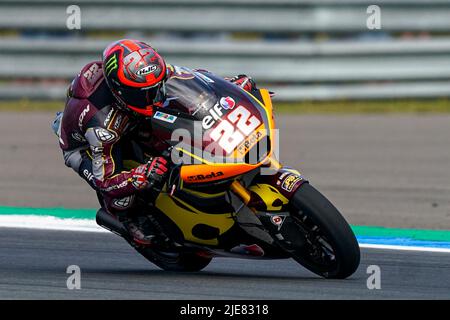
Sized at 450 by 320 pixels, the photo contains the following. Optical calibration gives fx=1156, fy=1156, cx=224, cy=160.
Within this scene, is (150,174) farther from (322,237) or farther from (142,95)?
(322,237)

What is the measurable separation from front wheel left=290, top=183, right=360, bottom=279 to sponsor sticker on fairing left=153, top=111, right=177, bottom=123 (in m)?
0.73

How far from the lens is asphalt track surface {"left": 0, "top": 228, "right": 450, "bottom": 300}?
5.73m

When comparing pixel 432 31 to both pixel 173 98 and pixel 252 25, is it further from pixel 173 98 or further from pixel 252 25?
pixel 173 98

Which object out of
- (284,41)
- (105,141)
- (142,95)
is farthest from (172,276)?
(284,41)

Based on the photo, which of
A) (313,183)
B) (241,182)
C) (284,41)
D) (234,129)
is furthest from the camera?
(284,41)

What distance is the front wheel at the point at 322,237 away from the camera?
5680 mm

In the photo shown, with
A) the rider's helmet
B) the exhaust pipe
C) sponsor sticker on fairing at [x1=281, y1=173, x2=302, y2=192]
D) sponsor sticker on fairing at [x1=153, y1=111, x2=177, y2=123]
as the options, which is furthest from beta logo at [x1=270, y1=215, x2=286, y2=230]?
the exhaust pipe

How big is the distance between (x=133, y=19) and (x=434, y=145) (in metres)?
3.59

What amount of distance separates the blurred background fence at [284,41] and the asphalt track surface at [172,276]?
487cm

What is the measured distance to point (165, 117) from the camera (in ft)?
19.3

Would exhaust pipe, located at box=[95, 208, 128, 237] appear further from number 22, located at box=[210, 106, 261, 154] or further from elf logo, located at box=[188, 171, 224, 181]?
number 22, located at box=[210, 106, 261, 154]

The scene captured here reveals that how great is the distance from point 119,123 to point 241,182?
724 mm

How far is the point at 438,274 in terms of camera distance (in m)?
6.36
